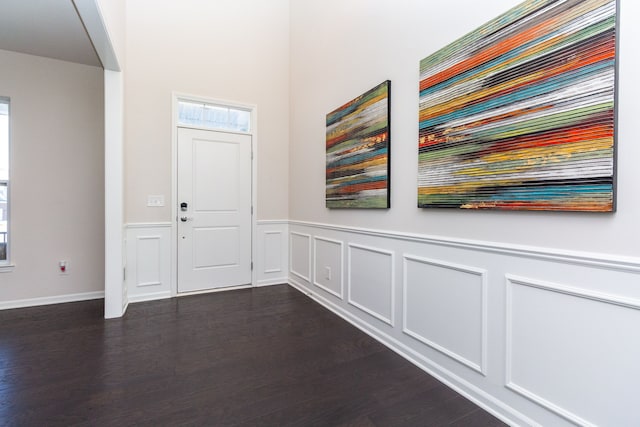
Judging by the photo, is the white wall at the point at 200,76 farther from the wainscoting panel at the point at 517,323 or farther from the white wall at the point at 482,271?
the wainscoting panel at the point at 517,323

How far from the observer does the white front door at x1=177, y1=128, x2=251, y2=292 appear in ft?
12.3

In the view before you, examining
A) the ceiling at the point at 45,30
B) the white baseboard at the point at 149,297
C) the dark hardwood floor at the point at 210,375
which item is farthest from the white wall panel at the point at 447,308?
the ceiling at the point at 45,30

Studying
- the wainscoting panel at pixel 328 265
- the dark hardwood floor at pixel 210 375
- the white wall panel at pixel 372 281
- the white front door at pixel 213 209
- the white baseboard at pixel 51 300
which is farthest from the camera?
the white front door at pixel 213 209

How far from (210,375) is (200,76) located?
335 cm

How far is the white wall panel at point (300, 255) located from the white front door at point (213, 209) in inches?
22.9

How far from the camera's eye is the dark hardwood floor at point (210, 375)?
1.65 m

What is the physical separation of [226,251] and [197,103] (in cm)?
188

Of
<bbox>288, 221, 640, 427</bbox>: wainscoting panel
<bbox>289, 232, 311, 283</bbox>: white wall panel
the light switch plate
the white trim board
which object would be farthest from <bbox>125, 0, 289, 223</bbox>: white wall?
the white trim board

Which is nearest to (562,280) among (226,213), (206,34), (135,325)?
(135,325)

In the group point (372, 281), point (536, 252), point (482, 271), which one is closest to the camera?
point (536, 252)

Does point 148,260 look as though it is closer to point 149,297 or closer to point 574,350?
point 149,297

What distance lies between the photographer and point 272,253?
14.0ft

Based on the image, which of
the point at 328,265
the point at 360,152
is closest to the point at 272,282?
the point at 328,265

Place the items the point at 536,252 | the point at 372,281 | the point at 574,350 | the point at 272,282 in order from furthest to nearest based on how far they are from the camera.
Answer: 1. the point at 272,282
2. the point at 372,281
3. the point at 536,252
4. the point at 574,350
